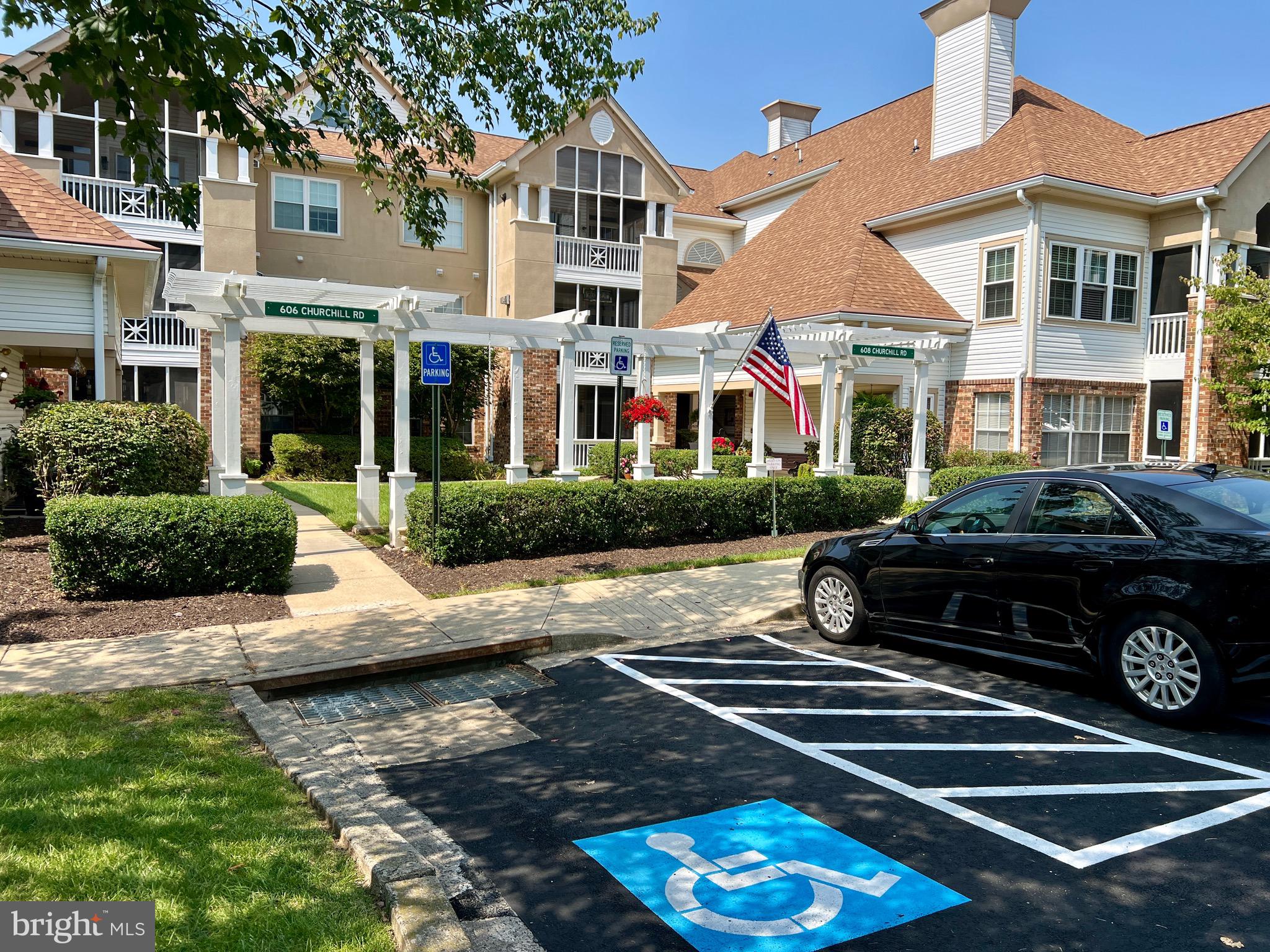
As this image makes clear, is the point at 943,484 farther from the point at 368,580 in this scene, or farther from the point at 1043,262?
the point at 368,580

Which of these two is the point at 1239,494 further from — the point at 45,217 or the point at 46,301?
the point at 45,217

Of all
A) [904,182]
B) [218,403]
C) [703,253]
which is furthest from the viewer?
[703,253]

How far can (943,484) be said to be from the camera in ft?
A: 58.0

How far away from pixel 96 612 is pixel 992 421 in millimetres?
18150

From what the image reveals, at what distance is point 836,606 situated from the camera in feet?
27.0

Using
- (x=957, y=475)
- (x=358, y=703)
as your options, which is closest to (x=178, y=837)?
(x=358, y=703)

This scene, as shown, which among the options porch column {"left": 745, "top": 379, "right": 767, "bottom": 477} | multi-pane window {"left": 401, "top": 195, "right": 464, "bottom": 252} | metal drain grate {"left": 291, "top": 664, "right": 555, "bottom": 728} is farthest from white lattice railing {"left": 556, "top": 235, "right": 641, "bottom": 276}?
metal drain grate {"left": 291, "top": 664, "right": 555, "bottom": 728}

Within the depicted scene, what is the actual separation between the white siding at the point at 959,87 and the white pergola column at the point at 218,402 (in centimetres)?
1869

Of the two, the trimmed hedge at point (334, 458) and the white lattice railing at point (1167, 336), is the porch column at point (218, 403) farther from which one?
the white lattice railing at point (1167, 336)

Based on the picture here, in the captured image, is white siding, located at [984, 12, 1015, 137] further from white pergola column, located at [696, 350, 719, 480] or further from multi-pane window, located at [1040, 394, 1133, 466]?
white pergola column, located at [696, 350, 719, 480]

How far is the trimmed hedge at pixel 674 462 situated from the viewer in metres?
21.0

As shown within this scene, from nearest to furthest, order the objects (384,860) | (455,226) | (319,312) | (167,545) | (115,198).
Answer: (384,860), (167,545), (319,312), (115,198), (455,226)

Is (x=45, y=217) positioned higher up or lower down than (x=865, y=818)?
higher up

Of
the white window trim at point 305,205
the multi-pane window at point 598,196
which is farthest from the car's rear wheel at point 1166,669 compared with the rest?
the white window trim at point 305,205
